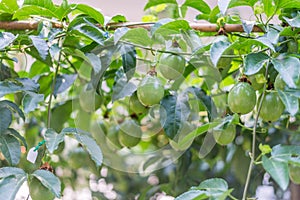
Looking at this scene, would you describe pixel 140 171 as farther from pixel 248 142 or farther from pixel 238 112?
pixel 238 112

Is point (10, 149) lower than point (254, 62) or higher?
lower

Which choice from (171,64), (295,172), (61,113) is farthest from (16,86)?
(295,172)

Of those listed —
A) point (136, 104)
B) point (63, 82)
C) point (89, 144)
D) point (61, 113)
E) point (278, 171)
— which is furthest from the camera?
point (61, 113)

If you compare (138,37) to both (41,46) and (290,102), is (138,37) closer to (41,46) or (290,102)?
(41,46)

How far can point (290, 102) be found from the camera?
717 millimetres

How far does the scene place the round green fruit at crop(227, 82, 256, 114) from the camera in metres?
0.80

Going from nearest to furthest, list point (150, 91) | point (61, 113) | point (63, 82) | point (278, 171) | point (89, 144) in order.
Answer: point (278, 171)
point (89, 144)
point (150, 91)
point (63, 82)
point (61, 113)

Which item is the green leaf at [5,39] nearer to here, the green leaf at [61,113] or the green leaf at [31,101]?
the green leaf at [31,101]

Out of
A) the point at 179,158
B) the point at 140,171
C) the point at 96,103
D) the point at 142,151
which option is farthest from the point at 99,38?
the point at 140,171

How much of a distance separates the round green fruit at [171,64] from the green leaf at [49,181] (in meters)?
0.31

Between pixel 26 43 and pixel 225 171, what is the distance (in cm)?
79

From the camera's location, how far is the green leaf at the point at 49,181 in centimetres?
68

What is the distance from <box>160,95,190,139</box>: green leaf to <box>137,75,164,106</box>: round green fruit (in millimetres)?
33

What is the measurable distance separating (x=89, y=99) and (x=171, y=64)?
0.26m
